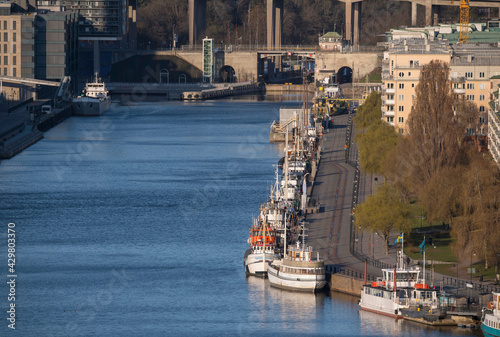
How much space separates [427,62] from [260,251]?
40.5m

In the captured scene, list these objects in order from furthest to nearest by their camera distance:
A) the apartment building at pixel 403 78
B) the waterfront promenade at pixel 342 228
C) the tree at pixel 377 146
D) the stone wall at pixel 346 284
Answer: the apartment building at pixel 403 78 < the tree at pixel 377 146 < the waterfront promenade at pixel 342 228 < the stone wall at pixel 346 284

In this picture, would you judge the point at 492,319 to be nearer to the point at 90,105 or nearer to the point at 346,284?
the point at 346,284

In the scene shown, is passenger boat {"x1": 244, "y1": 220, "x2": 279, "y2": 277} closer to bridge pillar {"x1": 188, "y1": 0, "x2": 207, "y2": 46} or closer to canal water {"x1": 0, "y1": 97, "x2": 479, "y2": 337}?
A: canal water {"x1": 0, "y1": 97, "x2": 479, "y2": 337}

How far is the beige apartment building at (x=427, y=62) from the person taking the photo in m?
93.9

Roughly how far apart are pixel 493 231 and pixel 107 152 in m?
58.5

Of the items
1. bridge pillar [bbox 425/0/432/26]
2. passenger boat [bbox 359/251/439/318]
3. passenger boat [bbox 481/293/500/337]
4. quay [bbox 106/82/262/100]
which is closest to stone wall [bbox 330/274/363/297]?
passenger boat [bbox 359/251/439/318]

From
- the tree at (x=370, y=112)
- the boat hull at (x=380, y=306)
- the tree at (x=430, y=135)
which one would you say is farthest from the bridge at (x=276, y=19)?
the boat hull at (x=380, y=306)

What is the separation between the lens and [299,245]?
5984 cm

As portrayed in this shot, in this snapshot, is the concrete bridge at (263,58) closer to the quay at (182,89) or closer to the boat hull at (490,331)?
the quay at (182,89)

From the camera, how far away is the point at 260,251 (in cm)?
6128

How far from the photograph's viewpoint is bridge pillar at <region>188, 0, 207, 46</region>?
188250mm

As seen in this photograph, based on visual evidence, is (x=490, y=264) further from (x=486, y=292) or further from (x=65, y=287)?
(x=65, y=287)

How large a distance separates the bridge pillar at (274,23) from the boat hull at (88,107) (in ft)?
145

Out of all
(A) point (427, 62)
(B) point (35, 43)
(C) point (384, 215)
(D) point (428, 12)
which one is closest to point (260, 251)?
(C) point (384, 215)
